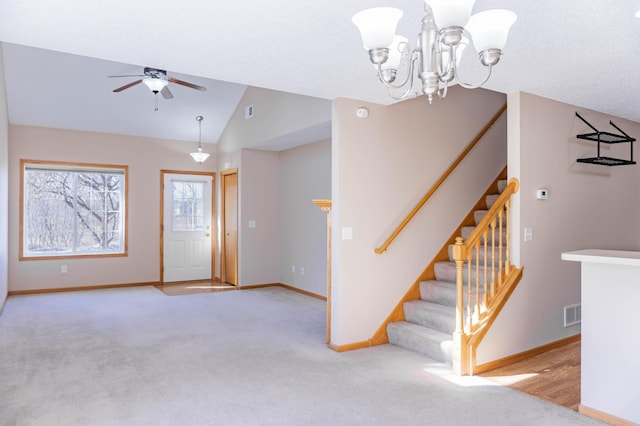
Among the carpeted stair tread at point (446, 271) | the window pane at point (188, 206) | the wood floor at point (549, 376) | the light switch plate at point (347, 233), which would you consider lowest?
the wood floor at point (549, 376)

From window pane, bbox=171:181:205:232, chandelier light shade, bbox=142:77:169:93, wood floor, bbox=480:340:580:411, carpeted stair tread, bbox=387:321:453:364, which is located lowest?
wood floor, bbox=480:340:580:411

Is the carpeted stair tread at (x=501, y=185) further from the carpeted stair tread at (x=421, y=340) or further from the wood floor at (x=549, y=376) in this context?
the carpeted stair tread at (x=421, y=340)

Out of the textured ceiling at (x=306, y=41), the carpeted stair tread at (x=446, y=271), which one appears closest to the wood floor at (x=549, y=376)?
the carpeted stair tread at (x=446, y=271)

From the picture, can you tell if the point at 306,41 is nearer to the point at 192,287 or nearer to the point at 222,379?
the point at 222,379

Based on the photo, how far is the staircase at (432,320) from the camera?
3.78m

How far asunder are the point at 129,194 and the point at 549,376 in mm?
6699

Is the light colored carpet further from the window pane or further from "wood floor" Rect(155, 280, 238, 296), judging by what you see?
→ the window pane

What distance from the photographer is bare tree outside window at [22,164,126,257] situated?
7.03m

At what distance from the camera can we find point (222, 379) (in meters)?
3.35

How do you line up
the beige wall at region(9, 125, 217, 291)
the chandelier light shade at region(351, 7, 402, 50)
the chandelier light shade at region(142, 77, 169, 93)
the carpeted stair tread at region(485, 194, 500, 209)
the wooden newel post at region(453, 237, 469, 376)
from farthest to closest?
the beige wall at region(9, 125, 217, 291), the carpeted stair tread at region(485, 194, 500, 209), the chandelier light shade at region(142, 77, 169, 93), the wooden newel post at region(453, 237, 469, 376), the chandelier light shade at region(351, 7, 402, 50)

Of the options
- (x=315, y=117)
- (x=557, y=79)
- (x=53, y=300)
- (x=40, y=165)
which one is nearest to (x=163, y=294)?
(x=53, y=300)

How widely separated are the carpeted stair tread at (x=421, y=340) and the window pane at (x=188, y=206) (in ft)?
16.6

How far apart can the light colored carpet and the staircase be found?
0.43 ft

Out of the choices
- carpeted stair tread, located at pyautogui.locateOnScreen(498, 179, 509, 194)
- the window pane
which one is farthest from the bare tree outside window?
carpeted stair tread, located at pyautogui.locateOnScreen(498, 179, 509, 194)
